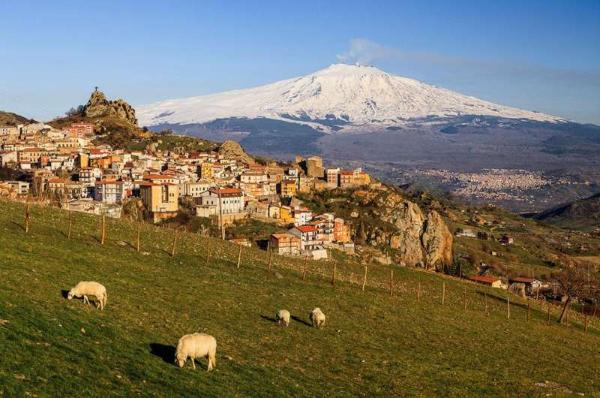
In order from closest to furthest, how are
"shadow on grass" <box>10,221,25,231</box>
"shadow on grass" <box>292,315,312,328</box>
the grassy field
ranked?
the grassy field, "shadow on grass" <box>292,315,312,328</box>, "shadow on grass" <box>10,221,25,231</box>

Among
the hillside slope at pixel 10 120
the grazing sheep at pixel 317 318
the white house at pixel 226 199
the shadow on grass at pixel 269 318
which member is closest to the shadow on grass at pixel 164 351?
the shadow on grass at pixel 269 318

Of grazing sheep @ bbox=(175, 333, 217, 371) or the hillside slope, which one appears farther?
the hillside slope

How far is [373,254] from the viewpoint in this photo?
9781 centimetres

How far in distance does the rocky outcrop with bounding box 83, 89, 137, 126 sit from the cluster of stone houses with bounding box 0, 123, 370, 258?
1042cm

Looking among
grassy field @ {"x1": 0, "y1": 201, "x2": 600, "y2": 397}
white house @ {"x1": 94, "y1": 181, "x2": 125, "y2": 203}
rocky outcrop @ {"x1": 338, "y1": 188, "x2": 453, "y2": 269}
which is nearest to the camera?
grassy field @ {"x1": 0, "y1": 201, "x2": 600, "y2": 397}

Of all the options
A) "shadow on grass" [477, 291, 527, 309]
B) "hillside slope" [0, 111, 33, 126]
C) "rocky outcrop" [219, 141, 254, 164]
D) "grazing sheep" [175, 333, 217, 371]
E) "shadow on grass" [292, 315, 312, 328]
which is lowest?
"shadow on grass" [477, 291, 527, 309]

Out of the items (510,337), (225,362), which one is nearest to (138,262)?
(225,362)

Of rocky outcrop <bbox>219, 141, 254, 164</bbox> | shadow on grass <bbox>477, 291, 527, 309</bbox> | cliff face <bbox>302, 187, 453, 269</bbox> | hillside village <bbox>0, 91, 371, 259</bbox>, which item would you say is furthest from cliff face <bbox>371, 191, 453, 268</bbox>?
shadow on grass <bbox>477, 291, 527, 309</bbox>

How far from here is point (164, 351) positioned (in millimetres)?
16938

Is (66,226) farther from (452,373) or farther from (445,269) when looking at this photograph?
(445,269)

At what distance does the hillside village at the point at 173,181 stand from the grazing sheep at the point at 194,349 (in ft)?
200

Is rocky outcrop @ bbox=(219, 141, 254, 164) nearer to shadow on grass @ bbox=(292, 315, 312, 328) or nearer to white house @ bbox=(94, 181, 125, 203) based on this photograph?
white house @ bbox=(94, 181, 125, 203)

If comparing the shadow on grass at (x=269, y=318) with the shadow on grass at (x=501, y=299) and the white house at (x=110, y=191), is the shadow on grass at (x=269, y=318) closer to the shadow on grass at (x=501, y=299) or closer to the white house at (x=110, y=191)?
the shadow on grass at (x=501, y=299)

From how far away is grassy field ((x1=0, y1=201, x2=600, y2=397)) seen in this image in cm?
1495
